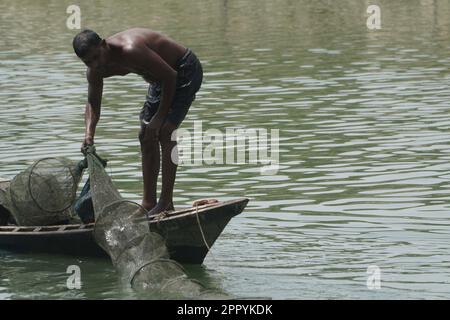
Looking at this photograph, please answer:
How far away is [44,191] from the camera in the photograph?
11.5 metres

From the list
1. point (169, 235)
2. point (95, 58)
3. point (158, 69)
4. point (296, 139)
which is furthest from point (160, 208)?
point (296, 139)

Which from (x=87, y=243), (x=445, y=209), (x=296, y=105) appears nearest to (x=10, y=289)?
(x=87, y=243)

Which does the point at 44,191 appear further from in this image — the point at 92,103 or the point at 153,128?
the point at 153,128

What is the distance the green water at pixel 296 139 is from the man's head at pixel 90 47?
1823mm

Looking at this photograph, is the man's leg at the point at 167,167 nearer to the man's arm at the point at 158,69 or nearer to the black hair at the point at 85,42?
the man's arm at the point at 158,69

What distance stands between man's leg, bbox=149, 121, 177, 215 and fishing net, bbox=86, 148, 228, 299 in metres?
0.52

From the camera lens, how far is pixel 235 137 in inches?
675

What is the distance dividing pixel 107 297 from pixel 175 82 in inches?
81.0

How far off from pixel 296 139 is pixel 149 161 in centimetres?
581

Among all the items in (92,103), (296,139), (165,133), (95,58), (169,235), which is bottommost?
(296,139)

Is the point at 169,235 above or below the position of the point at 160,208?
below

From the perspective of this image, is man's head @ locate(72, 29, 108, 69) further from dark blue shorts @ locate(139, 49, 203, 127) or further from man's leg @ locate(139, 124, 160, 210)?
man's leg @ locate(139, 124, 160, 210)

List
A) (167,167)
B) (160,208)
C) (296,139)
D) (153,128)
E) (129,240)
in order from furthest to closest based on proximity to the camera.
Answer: (296,139) → (160,208) → (167,167) → (153,128) → (129,240)
